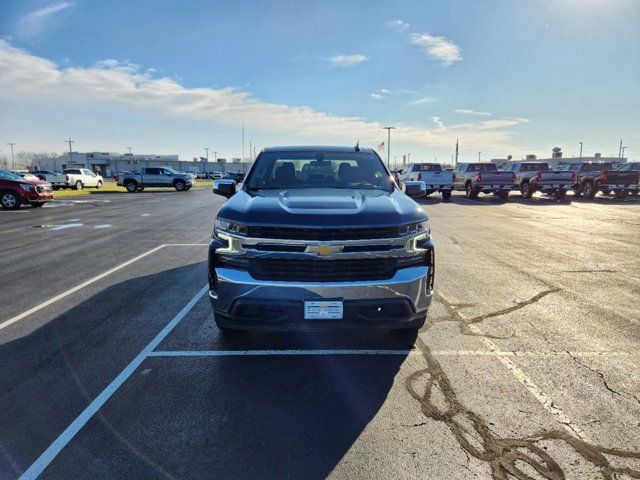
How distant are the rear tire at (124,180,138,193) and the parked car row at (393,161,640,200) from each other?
23731 mm

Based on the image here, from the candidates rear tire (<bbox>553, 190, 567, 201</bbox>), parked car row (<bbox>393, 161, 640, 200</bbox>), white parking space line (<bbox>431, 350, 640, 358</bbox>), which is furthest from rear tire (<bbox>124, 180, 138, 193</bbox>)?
white parking space line (<bbox>431, 350, 640, 358</bbox>)

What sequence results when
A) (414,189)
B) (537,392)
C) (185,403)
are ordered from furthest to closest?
(414,189) < (537,392) < (185,403)

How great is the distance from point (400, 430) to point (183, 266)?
5.38m

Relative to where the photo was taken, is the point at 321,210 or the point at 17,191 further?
the point at 17,191

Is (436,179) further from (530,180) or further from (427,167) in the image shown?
(530,180)

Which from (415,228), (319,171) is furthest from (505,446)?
(319,171)

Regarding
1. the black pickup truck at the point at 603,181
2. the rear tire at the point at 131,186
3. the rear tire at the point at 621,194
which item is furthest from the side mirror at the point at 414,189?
the rear tire at the point at 131,186

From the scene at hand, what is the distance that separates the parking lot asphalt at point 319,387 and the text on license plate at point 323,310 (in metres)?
0.54

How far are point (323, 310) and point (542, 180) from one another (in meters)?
22.8

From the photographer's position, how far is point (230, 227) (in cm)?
343

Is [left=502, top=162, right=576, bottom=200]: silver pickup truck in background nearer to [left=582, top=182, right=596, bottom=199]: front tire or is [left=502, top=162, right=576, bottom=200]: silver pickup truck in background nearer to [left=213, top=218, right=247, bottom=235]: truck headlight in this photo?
[left=582, top=182, right=596, bottom=199]: front tire

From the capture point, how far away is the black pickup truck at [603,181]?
22.1 metres

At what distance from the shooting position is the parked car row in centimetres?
2206

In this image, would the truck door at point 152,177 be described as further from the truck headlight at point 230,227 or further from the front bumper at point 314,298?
the front bumper at point 314,298
